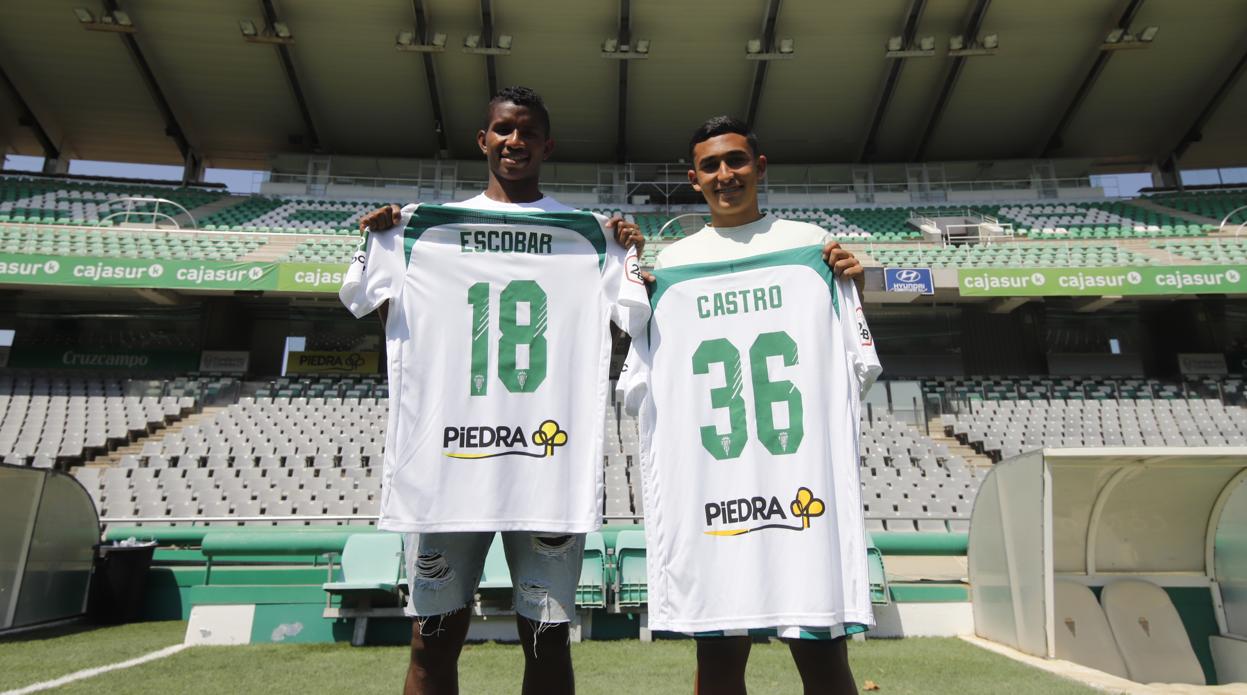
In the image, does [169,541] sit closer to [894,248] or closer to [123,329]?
[123,329]

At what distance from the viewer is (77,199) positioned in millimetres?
18938

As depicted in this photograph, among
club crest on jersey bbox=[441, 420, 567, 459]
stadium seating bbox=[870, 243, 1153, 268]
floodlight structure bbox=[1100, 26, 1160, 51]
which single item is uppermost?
floodlight structure bbox=[1100, 26, 1160, 51]

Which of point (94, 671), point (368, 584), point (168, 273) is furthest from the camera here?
point (168, 273)

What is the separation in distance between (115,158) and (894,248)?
80.4ft

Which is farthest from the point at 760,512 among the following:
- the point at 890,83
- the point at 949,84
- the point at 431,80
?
the point at 949,84

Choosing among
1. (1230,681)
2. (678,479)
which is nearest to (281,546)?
(678,479)

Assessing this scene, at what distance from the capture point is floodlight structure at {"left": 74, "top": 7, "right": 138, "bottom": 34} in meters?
16.4

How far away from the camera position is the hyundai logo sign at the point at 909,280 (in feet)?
44.7

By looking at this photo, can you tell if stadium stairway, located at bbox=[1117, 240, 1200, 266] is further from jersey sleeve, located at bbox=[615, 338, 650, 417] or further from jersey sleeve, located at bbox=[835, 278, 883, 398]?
jersey sleeve, located at bbox=[615, 338, 650, 417]

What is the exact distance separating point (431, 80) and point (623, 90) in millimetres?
5403

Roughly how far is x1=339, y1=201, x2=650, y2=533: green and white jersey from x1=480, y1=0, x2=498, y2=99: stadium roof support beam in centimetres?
1669

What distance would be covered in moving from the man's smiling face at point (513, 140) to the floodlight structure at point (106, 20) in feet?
65.1

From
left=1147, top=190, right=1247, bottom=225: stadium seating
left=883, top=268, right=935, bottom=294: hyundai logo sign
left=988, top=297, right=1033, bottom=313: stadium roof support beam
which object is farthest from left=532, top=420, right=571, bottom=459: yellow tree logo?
left=1147, top=190, right=1247, bottom=225: stadium seating

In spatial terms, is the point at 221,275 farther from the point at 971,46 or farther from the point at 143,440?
the point at 971,46
